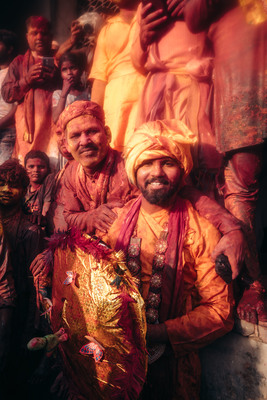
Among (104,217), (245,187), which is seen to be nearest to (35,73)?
(104,217)

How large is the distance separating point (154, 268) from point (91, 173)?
105cm

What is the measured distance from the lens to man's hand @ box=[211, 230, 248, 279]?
1.43 metres

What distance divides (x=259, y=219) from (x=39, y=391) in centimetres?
261

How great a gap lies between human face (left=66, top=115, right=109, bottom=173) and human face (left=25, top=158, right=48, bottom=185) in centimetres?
104

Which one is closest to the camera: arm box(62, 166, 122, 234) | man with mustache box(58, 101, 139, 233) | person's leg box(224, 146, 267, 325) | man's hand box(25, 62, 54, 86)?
person's leg box(224, 146, 267, 325)

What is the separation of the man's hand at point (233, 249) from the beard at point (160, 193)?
43cm

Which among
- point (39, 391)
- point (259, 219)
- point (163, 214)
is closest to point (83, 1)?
point (163, 214)

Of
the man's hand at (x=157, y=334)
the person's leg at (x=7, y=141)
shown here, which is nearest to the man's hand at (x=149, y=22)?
the man's hand at (x=157, y=334)

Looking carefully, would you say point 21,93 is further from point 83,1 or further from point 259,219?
point 259,219

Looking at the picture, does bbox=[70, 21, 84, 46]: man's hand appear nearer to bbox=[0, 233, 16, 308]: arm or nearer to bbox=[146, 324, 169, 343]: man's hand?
bbox=[0, 233, 16, 308]: arm

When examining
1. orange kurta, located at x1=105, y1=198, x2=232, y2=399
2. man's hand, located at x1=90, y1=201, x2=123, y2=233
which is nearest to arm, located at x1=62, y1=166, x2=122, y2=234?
man's hand, located at x1=90, y1=201, x2=123, y2=233

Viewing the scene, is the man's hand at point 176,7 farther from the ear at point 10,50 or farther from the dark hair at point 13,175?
the ear at point 10,50

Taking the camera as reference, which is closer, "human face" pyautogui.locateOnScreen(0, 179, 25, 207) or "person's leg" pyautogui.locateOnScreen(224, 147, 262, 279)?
"person's leg" pyautogui.locateOnScreen(224, 147, 262, 279)

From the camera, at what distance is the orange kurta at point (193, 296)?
4.68ft
